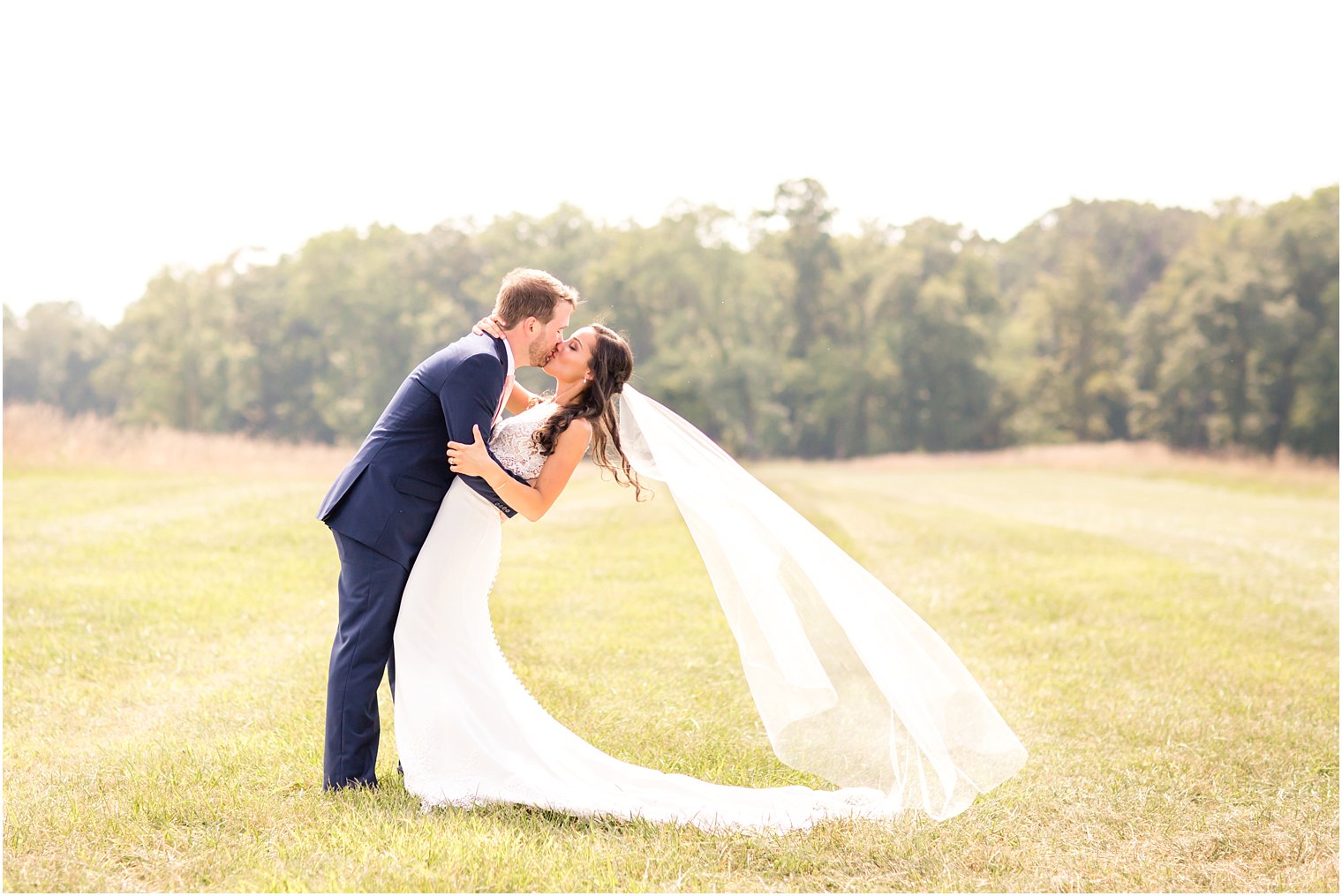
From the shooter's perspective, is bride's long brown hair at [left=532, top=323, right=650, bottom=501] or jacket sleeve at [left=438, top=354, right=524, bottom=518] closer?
jacket sleeve at [left=438, top=354, right=524, bottom=518]

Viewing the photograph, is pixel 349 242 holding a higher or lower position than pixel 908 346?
higher

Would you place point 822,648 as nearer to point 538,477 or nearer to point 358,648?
point 538,477

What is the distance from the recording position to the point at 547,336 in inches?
198

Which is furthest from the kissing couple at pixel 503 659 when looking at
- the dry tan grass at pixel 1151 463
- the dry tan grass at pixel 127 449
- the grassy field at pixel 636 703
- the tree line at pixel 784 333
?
the tree line at pixel 784 333

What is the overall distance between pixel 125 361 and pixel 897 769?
81.7m

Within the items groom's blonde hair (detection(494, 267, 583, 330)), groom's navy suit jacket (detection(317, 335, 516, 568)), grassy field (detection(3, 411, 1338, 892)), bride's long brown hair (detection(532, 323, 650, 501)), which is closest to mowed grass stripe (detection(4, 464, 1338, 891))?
grassy field (detection(3, 411, 1338, 892))

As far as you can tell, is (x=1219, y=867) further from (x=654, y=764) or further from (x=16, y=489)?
(x=16, y=489)

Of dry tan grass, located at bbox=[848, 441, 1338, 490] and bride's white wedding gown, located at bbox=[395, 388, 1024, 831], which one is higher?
bride's white wedding gown, located at bbox=[395, 388, 1024, 831]

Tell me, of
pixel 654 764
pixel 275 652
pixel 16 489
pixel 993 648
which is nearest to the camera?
pixel 654 764

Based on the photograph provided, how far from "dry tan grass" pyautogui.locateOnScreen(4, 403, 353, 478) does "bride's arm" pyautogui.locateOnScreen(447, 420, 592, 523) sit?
2174 cm

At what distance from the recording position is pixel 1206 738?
722 cm

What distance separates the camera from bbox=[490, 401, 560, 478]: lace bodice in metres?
5.03

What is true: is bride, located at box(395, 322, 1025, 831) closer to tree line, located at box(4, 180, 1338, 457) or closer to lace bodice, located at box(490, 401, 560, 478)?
lace bodice, located at box(490, 401, 560, 478)

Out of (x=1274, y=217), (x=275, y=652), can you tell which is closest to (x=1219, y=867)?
(x=275, y=652)
